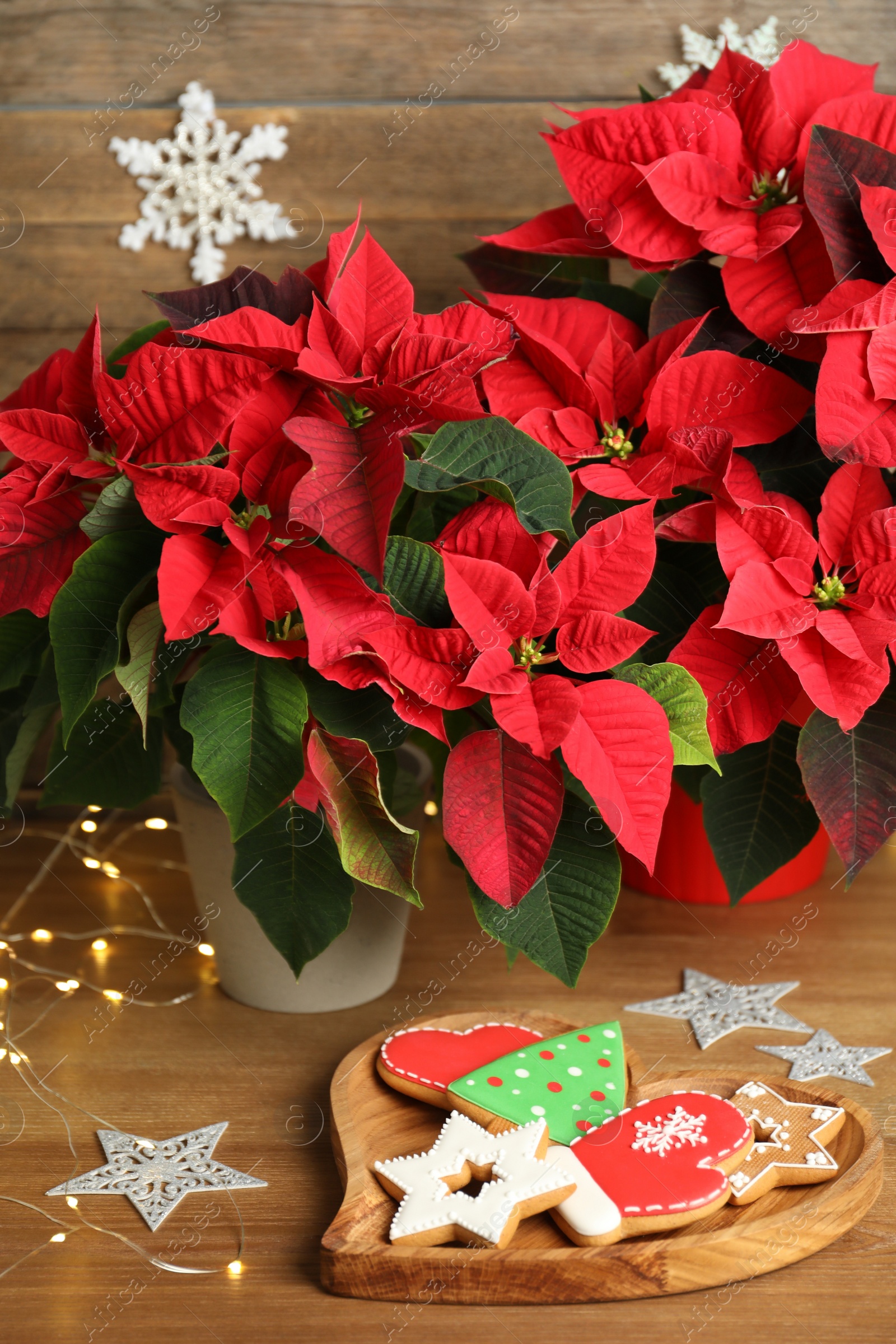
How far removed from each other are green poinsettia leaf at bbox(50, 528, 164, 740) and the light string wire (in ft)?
0.55

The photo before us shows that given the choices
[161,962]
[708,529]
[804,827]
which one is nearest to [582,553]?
[708,529]

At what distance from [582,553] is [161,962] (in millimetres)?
347

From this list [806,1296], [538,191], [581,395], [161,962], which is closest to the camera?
[806,1296]

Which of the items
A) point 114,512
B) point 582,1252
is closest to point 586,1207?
point 582,1252

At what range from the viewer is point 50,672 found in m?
0.54

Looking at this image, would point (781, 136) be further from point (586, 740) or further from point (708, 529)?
point (586, 740)

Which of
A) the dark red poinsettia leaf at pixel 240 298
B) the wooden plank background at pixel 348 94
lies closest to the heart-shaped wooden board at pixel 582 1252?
the dark red poinsettia leaf at pixel 240 298

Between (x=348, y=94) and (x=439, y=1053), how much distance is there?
595 mm

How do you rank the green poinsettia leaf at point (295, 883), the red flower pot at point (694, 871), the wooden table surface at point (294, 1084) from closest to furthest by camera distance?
the wooden table surface at point (294, 1084) → the green poinsettia leaf at point (295, 883) → the red flower pot at point (694, 871)

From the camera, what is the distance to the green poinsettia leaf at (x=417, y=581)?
0.45m

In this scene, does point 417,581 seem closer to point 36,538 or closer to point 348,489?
point 348,489

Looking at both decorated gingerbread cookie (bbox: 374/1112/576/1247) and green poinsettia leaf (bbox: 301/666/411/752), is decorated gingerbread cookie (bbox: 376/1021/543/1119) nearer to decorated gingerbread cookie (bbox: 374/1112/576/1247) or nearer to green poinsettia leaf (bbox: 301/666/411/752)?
decorated gingerbread cookie (bbox: 374/1112/576/1247)

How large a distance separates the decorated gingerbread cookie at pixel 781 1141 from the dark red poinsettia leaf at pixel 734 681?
152 mm

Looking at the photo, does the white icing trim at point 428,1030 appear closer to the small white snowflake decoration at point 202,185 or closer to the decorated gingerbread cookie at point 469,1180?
the decorated gingerbread cookie at point 469,1180
